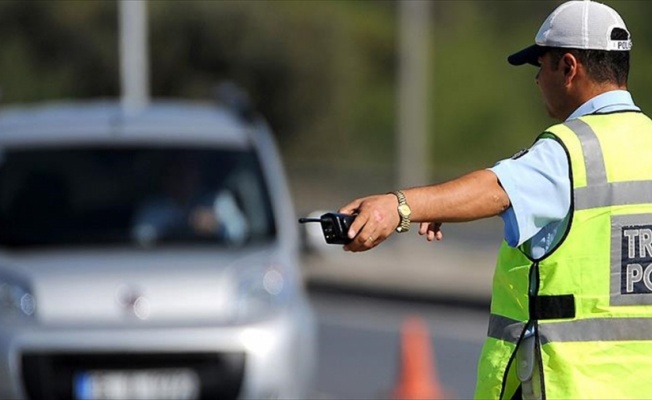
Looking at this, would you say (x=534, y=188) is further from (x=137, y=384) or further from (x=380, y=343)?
(x=380, y=343)

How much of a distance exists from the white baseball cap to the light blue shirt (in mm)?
266

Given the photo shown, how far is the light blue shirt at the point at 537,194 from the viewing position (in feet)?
13.0

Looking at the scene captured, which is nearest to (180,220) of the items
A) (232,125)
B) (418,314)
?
(232,125)

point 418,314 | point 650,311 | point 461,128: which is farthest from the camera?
point 461,128

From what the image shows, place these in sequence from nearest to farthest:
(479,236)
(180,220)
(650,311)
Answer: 1. (650,311)
2. (180,220)
3. (479,236)

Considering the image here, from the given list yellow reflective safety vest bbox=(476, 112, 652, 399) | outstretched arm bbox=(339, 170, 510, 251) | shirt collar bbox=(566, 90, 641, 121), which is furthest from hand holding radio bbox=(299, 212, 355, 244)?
shirt collar bbox=(566, 90, 641, 121)

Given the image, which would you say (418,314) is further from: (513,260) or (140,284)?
(513,260)

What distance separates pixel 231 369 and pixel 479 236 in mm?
26483

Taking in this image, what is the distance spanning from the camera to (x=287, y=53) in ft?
114

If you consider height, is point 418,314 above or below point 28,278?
below

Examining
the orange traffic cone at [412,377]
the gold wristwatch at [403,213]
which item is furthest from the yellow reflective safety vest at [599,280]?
the orange traffic cone at [412,377]

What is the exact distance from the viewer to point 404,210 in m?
3.85

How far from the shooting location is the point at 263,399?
7.84 meters

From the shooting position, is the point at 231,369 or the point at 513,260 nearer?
the point at 513,260
